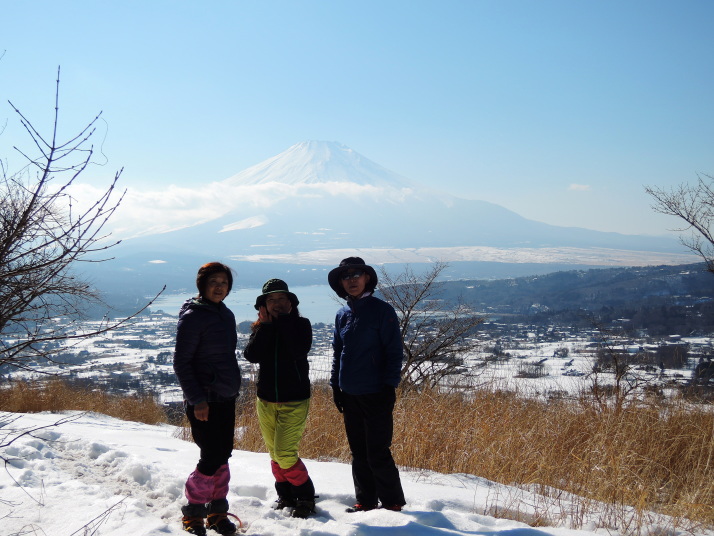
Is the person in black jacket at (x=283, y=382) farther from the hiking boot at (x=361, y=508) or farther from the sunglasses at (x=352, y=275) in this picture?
the sunglasses at (x=352, y=275)

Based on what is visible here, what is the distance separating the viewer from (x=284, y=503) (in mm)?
3301

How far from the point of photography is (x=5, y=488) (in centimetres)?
353


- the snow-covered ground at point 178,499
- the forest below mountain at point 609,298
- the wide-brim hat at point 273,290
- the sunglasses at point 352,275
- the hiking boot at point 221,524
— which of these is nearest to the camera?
the snow-covered ground at point 178,499

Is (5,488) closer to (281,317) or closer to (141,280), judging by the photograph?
(281,317)

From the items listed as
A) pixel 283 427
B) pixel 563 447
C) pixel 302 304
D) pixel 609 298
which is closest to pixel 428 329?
pixel 563 447

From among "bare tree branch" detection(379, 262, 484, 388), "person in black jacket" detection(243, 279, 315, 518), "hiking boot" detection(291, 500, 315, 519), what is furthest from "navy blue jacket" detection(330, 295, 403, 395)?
"bare tree branch" detection(379, 262, 484, 388)

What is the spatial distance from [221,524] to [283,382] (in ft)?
3.02

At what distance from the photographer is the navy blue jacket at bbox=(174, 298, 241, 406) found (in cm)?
302

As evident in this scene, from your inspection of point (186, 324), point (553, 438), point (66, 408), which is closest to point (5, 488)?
point (186, 324)

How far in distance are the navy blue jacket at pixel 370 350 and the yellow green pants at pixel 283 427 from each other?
363mm

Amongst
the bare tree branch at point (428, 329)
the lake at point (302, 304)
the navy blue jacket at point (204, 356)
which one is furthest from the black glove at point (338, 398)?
the lake at point (302, 304)

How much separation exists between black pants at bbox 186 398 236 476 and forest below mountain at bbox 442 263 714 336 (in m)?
22.6

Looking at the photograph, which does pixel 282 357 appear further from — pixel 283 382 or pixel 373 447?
pixel 373 447

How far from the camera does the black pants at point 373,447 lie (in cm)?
324
